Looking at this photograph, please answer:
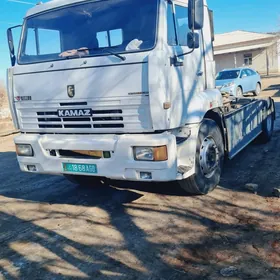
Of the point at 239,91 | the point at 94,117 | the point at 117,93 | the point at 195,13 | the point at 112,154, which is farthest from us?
the point at 239,91

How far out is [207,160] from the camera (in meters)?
4.83

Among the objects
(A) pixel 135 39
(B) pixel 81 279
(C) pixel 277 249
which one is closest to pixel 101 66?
(A) pixel 135 39

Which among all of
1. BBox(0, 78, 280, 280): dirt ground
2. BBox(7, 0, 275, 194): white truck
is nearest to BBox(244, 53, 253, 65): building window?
BBox(0, 78, 280, 280): dirt ground

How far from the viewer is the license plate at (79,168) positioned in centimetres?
427

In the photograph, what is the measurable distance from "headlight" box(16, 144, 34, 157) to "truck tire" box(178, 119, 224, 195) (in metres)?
2.15

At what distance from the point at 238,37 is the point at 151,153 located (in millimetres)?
36929

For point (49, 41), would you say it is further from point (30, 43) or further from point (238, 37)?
point (238, 37)

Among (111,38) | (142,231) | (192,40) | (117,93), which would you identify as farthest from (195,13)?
(142,231)

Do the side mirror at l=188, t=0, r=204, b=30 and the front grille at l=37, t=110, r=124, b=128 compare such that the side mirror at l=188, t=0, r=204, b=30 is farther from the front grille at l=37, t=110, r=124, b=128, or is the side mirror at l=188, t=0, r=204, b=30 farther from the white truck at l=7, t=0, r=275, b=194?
the front grille at l=37, t=110, r=124, b=128

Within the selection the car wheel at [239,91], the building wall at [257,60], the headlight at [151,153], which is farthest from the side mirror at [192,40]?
the building wall at [257,60]

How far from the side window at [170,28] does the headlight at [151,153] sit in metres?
1.30

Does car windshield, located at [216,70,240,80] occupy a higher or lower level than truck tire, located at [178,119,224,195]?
higher

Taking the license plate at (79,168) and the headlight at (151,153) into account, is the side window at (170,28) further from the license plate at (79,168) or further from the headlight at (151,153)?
the license plate at (79,168)

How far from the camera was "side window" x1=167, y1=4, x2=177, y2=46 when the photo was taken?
4059mm
